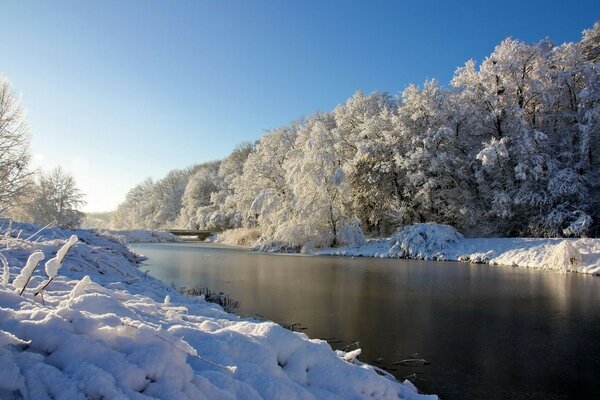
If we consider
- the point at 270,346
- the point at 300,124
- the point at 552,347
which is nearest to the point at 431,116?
the point at 300,124

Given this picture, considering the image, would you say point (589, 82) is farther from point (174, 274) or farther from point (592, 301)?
point (174, 274)

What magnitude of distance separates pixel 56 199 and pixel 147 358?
127ft

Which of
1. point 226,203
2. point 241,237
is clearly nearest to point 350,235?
point 241,237

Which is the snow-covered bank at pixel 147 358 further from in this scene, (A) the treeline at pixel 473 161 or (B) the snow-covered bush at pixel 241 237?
(B) the snow-covered bush at pixel 241 237

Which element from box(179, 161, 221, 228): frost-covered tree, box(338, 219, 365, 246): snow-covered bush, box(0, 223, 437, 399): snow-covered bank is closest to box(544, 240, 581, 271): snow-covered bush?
box(338, 219, 365, 246): snow-covered bush

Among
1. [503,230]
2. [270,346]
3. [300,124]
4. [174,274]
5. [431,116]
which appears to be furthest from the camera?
[300,124]

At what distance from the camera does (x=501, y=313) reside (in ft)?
32.0

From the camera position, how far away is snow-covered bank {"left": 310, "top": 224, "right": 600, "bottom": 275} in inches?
714

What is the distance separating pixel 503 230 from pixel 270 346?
26132 mm

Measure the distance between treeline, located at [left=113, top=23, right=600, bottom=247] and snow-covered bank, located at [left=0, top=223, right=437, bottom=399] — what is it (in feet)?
73.2

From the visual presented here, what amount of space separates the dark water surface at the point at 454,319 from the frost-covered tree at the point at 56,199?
22.5m

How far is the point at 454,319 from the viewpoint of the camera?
905cm

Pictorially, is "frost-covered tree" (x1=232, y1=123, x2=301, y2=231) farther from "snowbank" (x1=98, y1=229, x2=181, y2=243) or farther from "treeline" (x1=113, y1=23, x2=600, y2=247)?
"snowbank" (x1=98, y1=229, x2=181, y2=243)

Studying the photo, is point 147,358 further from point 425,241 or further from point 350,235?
point 350,235
